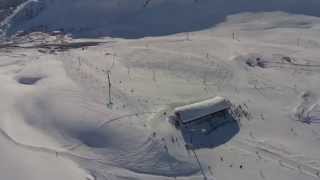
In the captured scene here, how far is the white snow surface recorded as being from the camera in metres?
10.5

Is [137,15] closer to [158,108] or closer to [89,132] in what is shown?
[158,108]

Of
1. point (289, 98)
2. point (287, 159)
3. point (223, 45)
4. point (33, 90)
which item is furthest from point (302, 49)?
point (33, 90)

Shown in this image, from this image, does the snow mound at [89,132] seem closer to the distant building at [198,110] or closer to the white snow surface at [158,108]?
the white snow surface at [158,108]

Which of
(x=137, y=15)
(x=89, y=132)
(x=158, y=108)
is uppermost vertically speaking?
(x=137, y=15)

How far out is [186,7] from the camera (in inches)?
824

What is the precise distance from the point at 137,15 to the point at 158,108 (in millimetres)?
9491

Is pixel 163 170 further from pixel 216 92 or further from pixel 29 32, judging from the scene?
pixel 29 32

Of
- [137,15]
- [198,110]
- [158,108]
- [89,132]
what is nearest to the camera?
[89,132]

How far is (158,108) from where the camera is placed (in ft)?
40.6

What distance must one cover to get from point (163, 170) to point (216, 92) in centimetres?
336

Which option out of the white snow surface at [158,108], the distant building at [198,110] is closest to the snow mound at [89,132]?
the white snow surface at [158,108]

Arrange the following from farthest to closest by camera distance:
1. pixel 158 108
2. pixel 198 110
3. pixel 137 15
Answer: pixel 137 15 → pixel 158 108 → pixel 198 110

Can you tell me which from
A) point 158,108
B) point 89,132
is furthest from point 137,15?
point 89,132

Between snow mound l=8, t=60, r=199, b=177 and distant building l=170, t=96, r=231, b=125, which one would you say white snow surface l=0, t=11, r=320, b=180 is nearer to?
snow mound l=8, t=60, r=199, b=177
